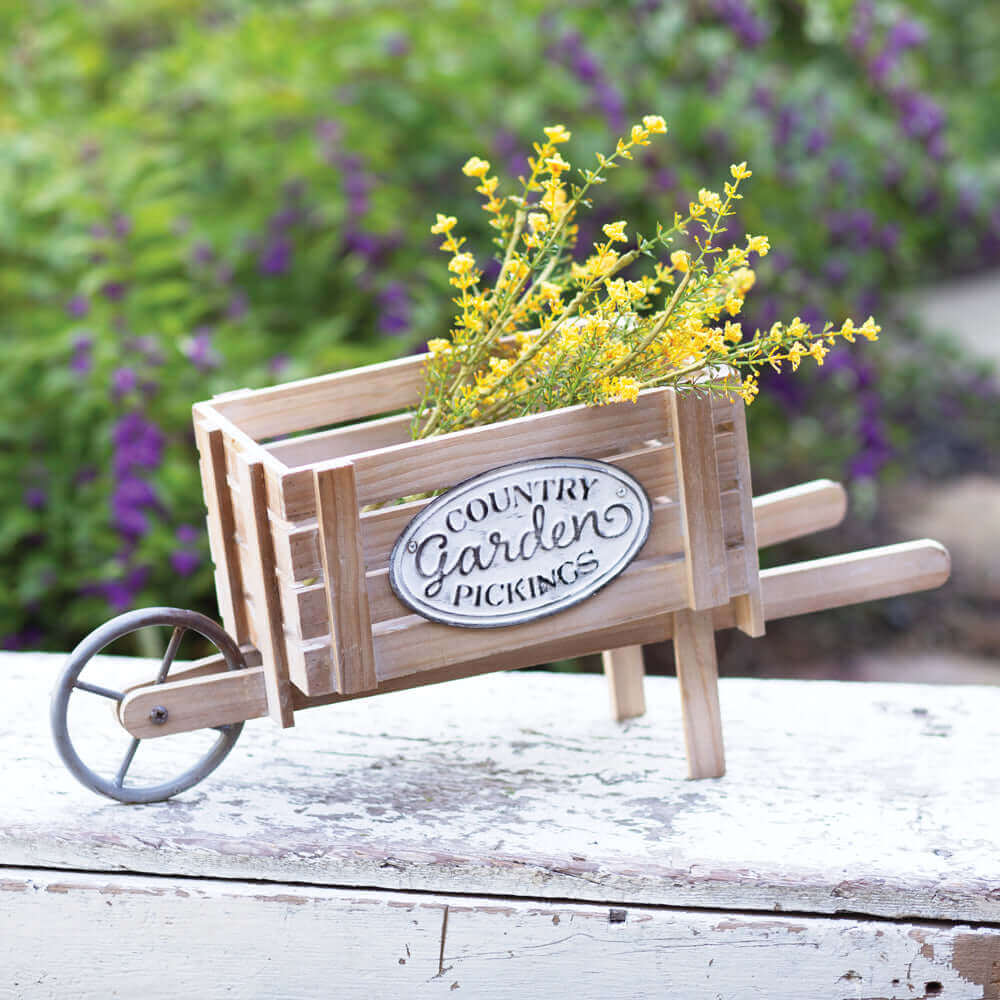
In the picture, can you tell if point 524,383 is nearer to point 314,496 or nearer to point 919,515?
point 314,496

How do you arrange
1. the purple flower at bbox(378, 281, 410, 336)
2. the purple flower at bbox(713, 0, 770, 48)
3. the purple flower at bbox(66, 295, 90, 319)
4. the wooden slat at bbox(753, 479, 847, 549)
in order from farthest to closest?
1. the purple flower at bbox(713, 0, 770, 48)
2. the purple flower at bbox(378, 281, 410, 336)
3. the purple flower at bbox(66, 295, 90, 319)
4. the wooden slat at bbox(753, 479, 847, 549)

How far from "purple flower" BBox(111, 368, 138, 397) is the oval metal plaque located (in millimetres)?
1312

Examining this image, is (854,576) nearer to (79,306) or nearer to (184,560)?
(184,560)

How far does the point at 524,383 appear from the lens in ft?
4.37

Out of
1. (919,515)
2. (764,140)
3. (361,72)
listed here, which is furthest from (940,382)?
(361,72)

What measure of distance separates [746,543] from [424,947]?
510 millimetres

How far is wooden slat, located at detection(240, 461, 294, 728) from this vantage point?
122 cm

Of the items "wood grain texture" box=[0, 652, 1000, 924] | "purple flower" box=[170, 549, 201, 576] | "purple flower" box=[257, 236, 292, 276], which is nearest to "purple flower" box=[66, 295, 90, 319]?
"purple flower" box=[257, 236, 292, 276]

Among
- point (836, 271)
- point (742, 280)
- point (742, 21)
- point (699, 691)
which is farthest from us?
point (836, 271)

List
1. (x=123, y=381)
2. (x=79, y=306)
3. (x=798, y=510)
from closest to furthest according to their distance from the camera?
(x=798, y=510)
(x=123, y=381)
(x=79, y=306)

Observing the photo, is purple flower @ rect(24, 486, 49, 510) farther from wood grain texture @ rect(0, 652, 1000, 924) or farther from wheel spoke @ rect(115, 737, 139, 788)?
wheel spoke @ rect(115, 737, 139, 788)

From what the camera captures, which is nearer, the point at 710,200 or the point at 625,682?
the point at 710,200

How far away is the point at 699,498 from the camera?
4.28ft

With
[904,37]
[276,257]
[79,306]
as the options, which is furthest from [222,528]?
[904,37]
